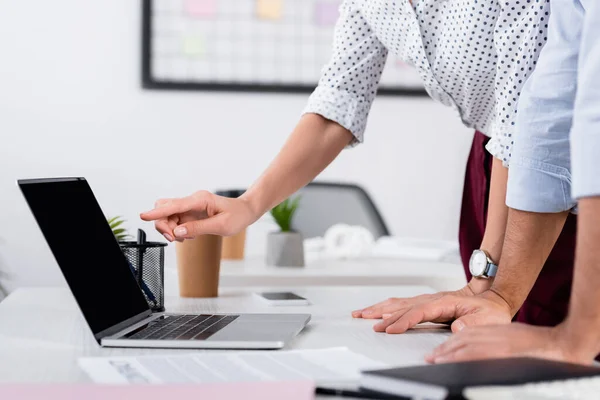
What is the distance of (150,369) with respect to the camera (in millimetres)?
780

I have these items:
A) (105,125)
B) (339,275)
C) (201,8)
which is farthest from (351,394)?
(201,8)

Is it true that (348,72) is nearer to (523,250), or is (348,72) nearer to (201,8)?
(523,250)

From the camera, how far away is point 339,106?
1.52 meters

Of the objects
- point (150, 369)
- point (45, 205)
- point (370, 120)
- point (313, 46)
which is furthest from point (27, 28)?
point (150, 369)

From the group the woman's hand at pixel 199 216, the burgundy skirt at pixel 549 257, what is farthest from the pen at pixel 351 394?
the burgundy skirt at pixel 549 257

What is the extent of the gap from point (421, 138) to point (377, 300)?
240 cm

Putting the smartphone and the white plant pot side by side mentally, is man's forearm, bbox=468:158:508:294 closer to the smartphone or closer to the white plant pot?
the smartphone

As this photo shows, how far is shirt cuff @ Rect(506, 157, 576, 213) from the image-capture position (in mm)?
1060

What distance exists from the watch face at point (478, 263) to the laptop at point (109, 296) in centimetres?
28

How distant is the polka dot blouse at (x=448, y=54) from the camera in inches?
46.6

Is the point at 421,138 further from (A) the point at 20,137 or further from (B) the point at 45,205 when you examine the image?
(B) the point at 45,205

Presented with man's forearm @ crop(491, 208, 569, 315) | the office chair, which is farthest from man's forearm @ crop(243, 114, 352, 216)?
the office chair

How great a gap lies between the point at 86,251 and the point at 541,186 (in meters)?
0.58

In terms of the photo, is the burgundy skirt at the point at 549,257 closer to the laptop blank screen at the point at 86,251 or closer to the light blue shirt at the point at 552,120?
the light blue shirt at the point at 552,120
